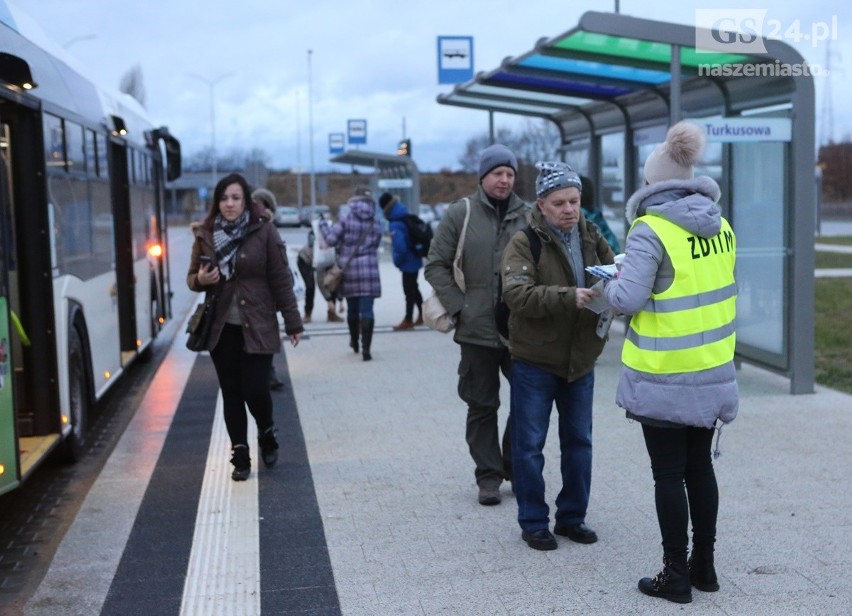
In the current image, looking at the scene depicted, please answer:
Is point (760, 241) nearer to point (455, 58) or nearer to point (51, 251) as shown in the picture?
point (51, 251)

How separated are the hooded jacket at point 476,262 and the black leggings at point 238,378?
140cm

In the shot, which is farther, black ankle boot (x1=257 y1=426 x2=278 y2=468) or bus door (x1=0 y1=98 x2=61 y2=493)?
black ankle boot (x1=257 y1=426 x2=278 y2=468)

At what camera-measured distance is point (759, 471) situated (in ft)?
22.1

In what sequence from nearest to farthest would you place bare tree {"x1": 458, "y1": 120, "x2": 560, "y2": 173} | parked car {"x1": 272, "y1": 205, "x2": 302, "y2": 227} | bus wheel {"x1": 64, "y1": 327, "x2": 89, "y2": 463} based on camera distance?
bus wheel {"x1": 64, "y1": 327, "x2": 89, "y2": 463}
bare tree {"x1": 458, "y1": 120, "x2": 560, "y2": 173}
parked car {"x1": 272, "y1": 205, "x2": 302, "y2": 227}

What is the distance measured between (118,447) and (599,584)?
440 cm

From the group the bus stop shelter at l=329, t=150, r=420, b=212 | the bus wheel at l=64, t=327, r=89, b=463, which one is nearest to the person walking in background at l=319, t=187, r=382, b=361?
the bus wheel at l=64, t=327, r=89, b=463

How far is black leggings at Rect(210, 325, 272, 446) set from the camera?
22.5 feet

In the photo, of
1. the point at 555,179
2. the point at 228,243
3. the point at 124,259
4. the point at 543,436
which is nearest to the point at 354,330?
the point at 124,259

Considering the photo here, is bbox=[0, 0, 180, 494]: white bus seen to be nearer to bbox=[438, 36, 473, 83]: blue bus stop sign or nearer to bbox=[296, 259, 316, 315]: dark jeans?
bbox=[296, 259, 316, 315]: dark jeans

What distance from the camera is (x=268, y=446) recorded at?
7199mm

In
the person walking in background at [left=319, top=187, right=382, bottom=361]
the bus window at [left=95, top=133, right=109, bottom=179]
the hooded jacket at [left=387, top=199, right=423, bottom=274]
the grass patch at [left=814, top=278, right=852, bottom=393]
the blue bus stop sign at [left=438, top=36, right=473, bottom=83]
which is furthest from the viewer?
the blue bus stop sign at [left=438, top=36, right=473, bottom=83]

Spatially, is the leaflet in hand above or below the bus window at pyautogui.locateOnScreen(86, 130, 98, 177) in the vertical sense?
below

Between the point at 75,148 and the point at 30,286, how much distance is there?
166cm

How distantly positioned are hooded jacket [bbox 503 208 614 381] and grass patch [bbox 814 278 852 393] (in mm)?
4991
